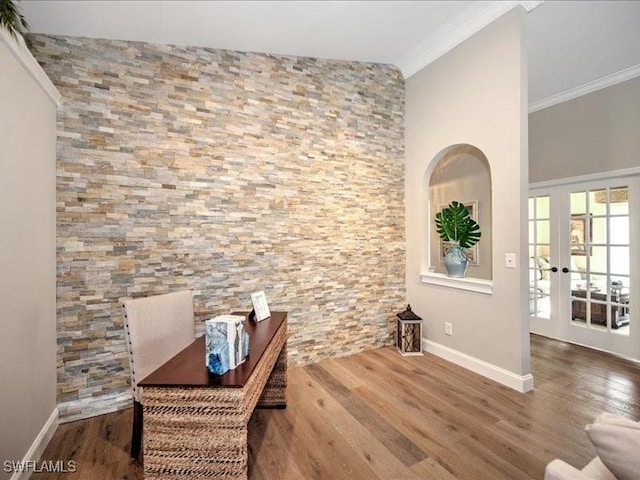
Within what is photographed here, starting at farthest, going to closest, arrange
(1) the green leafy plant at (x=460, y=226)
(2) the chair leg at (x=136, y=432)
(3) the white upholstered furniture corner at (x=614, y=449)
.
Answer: (1) the green leafy plant at (x=460, y=226), (2) the chair leg at (x=136, y=432), (3) the white upholstered furniture corner at (x=614, y=449)

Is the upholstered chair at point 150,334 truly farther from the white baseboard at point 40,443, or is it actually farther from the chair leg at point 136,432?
the white baseboard at point 40,443

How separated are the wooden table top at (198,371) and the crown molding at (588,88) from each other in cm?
467

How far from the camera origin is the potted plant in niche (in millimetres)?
3102

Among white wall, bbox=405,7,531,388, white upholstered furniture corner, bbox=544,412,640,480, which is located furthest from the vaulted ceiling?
white upholstered furniture corner, bbox=544,412,640,480

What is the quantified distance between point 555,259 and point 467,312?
Result: 76.8 inches

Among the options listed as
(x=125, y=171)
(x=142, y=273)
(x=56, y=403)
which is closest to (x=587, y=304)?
(x=142, y=273)

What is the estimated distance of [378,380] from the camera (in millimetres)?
2729

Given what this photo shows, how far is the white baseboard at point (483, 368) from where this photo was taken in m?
2.50

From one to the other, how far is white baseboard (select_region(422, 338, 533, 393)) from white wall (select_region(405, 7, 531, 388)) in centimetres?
1

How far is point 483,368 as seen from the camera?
9.12 ft

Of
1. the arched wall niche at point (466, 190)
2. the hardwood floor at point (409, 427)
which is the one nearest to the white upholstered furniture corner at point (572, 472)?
the hardwood floor at point (409, 427)

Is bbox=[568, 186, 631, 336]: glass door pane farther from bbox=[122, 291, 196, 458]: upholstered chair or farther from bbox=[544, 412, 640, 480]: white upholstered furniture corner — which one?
bbox=[122, 291, 196, 458]: upholstered chair

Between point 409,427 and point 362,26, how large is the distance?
3.34 m

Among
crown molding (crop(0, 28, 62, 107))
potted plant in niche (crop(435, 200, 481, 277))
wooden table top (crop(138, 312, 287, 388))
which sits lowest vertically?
wooden table top (crop(138, 312, 287, 388))
